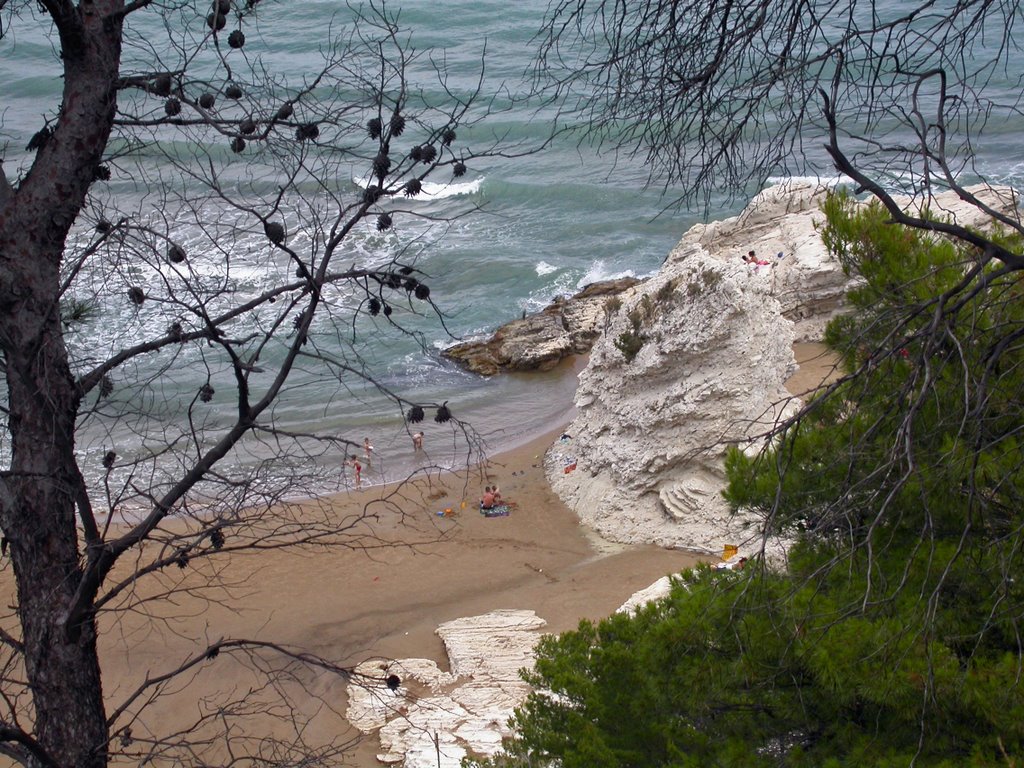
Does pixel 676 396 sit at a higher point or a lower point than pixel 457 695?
higher

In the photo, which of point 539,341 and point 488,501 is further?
point 539,341

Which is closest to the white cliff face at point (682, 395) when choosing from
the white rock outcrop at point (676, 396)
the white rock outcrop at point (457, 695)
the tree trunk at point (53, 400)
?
the white rock outcrop at point (676, 396)

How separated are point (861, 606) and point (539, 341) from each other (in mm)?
15273

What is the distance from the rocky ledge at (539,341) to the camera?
1816cm

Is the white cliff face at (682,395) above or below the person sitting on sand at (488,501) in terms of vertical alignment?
above

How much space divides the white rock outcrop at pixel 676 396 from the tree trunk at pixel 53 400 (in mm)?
8340

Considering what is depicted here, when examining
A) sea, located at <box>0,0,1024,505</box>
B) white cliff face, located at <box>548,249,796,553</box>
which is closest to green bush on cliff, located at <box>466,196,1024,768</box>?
sea, located at <box>0,0,1024,505</box>

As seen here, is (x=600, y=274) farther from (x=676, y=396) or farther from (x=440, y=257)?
(x=676, y=396)

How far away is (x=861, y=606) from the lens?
10.6 feet

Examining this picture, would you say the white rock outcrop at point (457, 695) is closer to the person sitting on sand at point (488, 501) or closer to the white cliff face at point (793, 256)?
the person sitting on sand at point (488, 501)

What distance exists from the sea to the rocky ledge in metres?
0.31

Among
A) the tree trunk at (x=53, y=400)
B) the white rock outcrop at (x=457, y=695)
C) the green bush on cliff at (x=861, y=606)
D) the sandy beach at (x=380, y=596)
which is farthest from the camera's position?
the sandy beach at (x=380, y=596)

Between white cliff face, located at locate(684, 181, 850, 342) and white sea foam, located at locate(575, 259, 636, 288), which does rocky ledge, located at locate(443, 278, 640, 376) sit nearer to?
white cliff face, located at locate(684, 181, 850, 342)

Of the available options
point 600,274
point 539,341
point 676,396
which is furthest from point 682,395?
point 600,274
